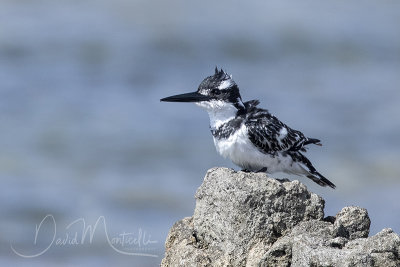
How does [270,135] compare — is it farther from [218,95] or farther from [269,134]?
[218,95]

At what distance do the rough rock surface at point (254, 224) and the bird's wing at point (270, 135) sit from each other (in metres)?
1.53

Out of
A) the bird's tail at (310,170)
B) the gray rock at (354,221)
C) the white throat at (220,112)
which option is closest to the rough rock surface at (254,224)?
the gray rock at (354,221)

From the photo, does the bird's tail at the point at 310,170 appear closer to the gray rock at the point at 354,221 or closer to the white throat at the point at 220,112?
the white throat at the point at 220,112

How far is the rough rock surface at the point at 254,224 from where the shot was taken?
18.5 ft

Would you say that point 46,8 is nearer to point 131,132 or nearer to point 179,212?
point 131,132

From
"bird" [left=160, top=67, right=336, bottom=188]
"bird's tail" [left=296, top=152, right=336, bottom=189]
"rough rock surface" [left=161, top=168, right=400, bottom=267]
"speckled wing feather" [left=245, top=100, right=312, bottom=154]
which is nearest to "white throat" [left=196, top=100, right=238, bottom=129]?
"bird" [left=160, top=67, right=336, bottom=188]

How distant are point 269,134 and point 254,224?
1.92 meters

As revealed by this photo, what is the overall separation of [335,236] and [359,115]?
13219mm

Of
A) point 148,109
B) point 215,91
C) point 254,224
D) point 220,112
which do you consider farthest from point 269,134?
point 148,109

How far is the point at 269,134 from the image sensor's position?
305 inches

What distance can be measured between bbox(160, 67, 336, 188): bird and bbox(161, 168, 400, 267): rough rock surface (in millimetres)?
1521

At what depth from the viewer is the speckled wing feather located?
7703mm

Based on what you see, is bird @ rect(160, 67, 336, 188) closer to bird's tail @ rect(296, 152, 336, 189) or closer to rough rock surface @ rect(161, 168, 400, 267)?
→ bird's tail @ rect(296, 152, 336, 189)

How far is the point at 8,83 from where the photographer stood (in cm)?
2039
